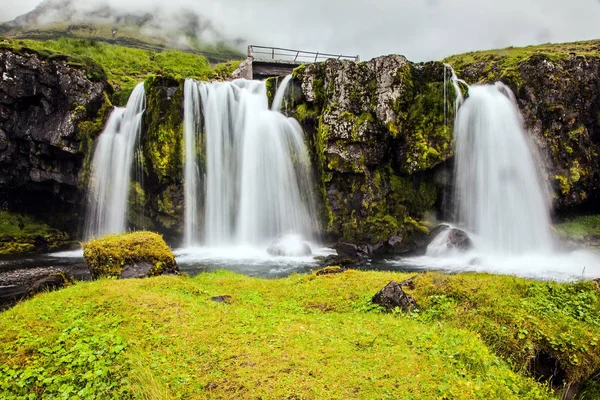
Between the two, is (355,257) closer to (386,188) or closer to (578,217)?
(386,188)

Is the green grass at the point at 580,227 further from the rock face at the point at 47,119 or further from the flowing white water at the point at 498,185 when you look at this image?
the rock face at the point at 47,119

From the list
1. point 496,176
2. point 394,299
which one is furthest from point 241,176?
point 394,299

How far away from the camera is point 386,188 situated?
21.5 m

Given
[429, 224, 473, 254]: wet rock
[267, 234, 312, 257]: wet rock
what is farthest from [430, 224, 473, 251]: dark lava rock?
[267, 234, 312, 257]: wet rock

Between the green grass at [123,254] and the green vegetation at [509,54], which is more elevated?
the green vegetation at [509,54]

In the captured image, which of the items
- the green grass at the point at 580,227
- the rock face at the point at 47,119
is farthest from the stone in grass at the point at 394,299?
the rock face at the point at 47,119

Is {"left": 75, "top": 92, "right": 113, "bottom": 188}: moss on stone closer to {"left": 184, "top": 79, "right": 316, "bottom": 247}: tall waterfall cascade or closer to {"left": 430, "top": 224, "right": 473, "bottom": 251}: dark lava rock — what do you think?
{"left": 184, "top": 79, "right": 316, "bottom": 247}: tall waterfall cascade

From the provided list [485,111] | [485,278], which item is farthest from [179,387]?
[485,111]

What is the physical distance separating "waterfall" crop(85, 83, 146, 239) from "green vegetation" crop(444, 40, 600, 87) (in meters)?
23.8

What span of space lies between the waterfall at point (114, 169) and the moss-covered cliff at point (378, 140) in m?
11.7

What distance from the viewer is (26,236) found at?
23703 millimetres

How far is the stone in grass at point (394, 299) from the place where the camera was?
691cm

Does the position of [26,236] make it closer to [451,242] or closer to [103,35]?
[451,242]

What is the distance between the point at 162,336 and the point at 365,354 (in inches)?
117
